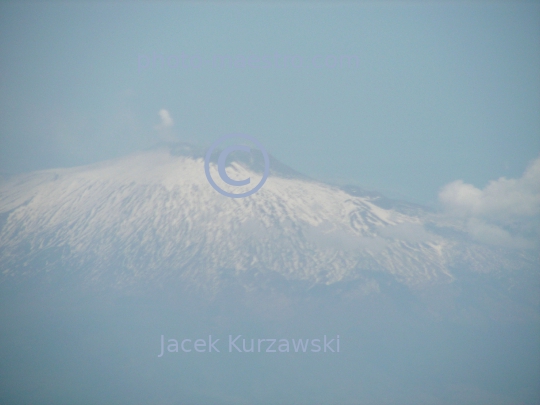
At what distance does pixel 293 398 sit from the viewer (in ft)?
234

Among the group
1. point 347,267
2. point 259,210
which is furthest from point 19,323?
point 347,267

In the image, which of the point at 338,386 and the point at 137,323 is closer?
the point at 338,386

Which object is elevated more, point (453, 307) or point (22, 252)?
point (22, 252)

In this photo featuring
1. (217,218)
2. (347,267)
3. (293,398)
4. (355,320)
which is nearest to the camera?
(293,398)

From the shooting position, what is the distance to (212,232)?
104 meters

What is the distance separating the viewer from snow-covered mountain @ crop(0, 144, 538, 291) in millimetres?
96000

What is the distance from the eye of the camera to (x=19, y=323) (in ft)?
261

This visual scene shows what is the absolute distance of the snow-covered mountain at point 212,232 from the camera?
315ft

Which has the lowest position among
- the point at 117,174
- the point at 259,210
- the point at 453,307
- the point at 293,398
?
the point at 293,398

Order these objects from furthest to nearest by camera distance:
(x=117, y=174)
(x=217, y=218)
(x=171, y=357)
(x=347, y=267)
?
(x=117, y=174), (x=217, y=218), (x=347, y=267), (x=171, y=357)

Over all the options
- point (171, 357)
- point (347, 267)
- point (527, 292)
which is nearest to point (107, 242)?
point (171, 357)

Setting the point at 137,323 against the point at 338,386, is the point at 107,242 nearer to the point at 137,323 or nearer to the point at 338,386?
the point at 137,323

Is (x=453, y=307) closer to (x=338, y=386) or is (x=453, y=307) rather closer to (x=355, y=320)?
(x=355, y=320)

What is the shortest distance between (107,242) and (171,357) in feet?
106
